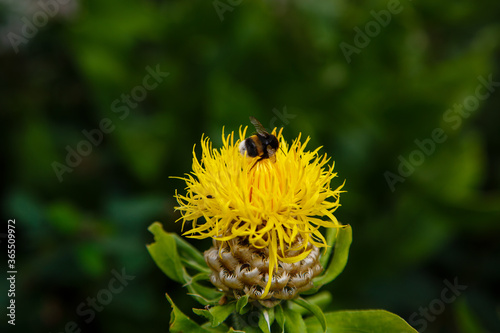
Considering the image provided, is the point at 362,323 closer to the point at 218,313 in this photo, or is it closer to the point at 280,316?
the point at 280,316

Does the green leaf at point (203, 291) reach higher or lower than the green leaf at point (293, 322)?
higher

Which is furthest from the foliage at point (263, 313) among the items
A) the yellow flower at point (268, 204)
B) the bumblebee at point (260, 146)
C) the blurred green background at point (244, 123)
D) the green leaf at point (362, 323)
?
the blurred green background at point (244, 123)

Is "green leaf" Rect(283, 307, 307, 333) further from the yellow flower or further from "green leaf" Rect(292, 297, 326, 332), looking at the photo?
the yellow flower

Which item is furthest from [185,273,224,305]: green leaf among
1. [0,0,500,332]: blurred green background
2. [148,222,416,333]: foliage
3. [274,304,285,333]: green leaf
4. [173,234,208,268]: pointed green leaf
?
[0,0,500,332]: blurred green background

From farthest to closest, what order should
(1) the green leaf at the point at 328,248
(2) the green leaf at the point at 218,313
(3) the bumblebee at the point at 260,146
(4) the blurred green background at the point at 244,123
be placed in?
(4) the blurred green background at the point at 244,123 < (1) the green leaf at the point at 328,248 < (3) the bumblebee at the point at 260,146 < (2) the green leaf at the point at 218,313

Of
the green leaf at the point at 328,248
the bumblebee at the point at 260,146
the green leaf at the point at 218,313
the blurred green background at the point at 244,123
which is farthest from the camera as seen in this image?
the blurred green background at the point at 244,123

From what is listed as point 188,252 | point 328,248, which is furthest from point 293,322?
point 188,252

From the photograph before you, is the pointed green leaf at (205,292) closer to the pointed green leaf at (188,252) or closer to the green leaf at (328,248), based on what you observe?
the pointed green leaf at (188,252)
